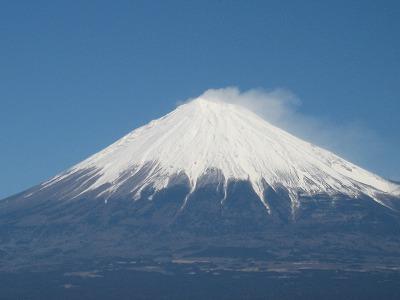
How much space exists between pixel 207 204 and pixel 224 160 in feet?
40.4

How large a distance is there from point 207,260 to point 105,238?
15.0 metres

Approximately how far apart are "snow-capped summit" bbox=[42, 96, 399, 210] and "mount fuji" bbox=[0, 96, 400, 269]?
19 cm

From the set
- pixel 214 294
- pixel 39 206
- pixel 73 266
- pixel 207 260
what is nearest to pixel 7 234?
pixel 39 206

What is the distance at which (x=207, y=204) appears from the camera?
420ft

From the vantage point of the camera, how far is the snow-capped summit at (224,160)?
5321 inches

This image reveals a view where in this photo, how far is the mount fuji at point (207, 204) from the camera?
118 metres

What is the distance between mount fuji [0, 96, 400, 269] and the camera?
118 metres

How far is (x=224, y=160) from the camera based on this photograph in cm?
13912

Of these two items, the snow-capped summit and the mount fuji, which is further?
the snow-capped summit

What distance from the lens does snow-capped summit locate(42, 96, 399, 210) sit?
13516cm

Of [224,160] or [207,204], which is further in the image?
[224,160]

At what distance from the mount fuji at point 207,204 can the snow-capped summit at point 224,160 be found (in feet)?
0.62

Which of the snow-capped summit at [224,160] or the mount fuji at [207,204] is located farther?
the snow-capped summit at [224,160]

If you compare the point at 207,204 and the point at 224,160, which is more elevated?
the point at 224,160
